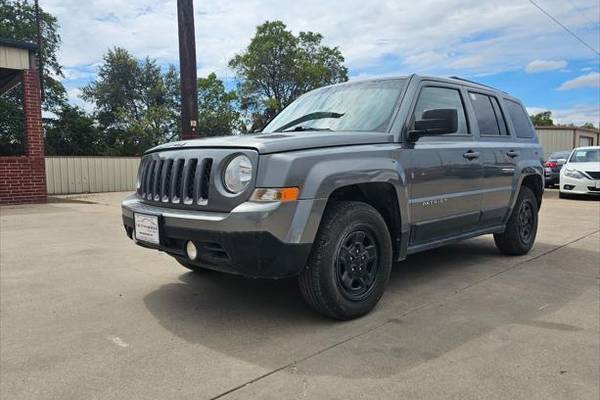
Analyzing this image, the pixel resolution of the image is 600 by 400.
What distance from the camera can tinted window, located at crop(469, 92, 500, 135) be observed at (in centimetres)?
503

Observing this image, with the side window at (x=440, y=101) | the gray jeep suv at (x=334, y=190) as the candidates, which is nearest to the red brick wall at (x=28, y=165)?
the gray jeep suv at (x=334, y=190)

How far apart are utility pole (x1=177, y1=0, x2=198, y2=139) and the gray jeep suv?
119 inches

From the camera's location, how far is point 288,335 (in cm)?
328

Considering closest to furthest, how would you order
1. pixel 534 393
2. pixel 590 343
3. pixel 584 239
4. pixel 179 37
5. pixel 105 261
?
1. pixel 534 393
2. pixel 590 343
3. pixel 105 261
4. pixel 584 239
5. pixel 179 37

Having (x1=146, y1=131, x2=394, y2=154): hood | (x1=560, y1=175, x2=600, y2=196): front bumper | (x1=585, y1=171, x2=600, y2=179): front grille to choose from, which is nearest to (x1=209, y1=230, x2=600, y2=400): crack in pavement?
(x1=146, y1=131, x2=394, y2=154): hood

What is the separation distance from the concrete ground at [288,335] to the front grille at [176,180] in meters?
0.88

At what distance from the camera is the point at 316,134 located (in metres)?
3.54

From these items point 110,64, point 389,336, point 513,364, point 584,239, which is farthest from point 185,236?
point 110,64

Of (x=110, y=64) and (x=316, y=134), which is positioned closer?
(x=316, y=134)

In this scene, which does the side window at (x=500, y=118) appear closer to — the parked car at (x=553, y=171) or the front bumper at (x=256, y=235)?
the front bumper at (x=256, y=235)

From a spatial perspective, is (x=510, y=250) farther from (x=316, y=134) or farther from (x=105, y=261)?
(x=105, y=261)

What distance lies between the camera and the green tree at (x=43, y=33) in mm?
35344

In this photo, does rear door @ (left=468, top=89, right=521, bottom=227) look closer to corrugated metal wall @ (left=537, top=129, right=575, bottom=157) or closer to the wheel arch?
the wheel arch

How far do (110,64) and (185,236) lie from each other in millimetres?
51172
